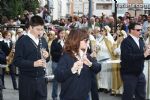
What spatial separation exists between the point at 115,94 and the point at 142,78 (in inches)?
131

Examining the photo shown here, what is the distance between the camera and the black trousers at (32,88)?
7.84m

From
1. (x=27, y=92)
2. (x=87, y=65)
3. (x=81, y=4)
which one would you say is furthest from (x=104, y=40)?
(x=81, y=4)

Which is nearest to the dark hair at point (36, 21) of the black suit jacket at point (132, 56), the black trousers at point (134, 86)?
the black suit jacket at point (132, 56)

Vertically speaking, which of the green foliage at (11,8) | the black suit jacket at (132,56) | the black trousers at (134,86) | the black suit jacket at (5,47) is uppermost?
the green foliage at (11,8)

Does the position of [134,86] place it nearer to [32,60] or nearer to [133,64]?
[133,64]

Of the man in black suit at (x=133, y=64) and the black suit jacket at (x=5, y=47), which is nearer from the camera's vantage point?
the man in black suit at (x=133, y=64)

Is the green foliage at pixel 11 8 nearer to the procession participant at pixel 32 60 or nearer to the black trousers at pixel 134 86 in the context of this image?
the black trousers at pixel 134 86

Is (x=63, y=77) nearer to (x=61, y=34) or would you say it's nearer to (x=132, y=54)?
(x=132, y=54)

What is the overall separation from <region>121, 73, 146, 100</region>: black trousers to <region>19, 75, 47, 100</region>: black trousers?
2.13m

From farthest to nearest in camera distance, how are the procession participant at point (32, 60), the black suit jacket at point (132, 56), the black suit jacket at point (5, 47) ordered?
the black suit jacket at point (5, 47) < the black suit jacket at point (132, 56) < the procession participant at point (32, 60)

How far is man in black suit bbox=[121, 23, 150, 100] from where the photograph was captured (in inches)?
368

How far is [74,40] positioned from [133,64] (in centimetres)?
334

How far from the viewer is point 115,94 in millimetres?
12844

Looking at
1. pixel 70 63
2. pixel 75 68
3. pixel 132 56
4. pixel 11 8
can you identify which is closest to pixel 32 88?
pixel 70 63
